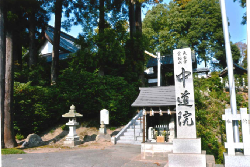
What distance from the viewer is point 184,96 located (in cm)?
758

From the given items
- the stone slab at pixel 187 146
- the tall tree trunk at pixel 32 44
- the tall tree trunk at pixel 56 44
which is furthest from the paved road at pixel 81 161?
the tall tree trunk at pixel 32 44

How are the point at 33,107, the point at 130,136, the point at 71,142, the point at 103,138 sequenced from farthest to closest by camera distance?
the point at 33,107 → the point at 103,138 → the point at 130,136 → the point at 71,142

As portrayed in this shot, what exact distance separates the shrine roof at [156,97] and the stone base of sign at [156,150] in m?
1.80

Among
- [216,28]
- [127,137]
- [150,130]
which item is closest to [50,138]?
[127,137]

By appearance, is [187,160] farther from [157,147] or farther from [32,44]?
[32,44]

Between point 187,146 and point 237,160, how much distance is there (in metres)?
1.50

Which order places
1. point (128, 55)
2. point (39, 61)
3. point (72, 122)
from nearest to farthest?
point (72, 122) < point (128, 55) < point (39, 61)

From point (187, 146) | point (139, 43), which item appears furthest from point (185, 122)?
point (139, 43)

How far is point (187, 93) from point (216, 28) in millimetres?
24679

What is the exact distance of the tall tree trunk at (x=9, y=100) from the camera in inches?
468

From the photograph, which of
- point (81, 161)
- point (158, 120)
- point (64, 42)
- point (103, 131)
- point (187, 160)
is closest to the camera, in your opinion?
point (187, 160)

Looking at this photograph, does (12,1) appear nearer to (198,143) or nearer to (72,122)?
(72,122)

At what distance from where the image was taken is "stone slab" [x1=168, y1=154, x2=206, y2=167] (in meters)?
6.77

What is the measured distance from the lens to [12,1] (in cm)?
1260
